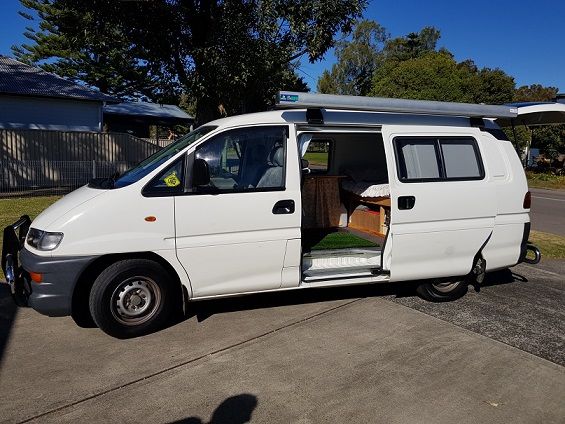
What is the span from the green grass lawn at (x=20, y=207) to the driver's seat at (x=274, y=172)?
6.79 meters

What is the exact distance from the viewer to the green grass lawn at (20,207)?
10240mm

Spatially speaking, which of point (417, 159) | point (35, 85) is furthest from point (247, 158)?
point (35, 85)

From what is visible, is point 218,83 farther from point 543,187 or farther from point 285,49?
point 543,187

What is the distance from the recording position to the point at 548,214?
14484 mm

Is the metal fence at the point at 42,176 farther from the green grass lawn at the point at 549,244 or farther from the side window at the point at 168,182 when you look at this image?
the green grass lawn at the point at 549,244

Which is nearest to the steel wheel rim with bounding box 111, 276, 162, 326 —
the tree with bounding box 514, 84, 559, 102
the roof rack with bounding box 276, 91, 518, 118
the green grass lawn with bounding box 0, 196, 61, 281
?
the roof rack with bounding box 276, 91, 518, 118

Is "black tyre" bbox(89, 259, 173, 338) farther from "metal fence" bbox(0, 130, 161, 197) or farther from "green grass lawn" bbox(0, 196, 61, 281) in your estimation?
"metal fence" bbox(0, 130, 161, 197)

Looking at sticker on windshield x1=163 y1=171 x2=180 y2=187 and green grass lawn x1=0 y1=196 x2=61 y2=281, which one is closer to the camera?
sticker on windshield x1=163 y1=171 x2=180 y2=187

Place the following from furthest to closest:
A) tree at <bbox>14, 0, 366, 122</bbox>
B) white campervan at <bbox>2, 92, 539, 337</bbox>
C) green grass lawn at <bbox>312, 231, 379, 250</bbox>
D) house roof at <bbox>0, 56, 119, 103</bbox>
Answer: house roof at <bbox>0, 56, 119, 103</bbox>
tree at <bbox>14, 0, 366, 122</bbox>
green grass lawn at <bbox>312, 231, 379, 250</bbox>
white campervan at <bbox>2, 92, 539, 337</bbox>

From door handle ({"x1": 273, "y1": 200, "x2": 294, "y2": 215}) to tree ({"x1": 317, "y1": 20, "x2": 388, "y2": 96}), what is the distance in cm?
5465

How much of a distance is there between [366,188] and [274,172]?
2110 millimetres

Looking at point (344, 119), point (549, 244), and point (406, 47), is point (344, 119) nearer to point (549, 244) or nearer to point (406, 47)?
point (549, 244)

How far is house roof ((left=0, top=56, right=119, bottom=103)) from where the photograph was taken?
65.1 ft

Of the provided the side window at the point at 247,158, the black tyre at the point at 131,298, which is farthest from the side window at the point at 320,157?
the black tyre at the point at 131,298
